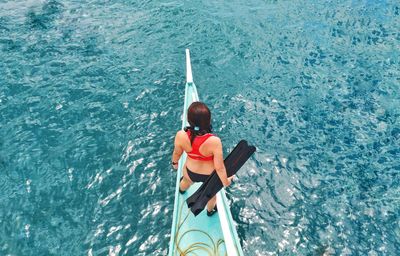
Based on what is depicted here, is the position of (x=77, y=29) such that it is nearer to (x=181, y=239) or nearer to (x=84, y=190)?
(x=84, y=190)

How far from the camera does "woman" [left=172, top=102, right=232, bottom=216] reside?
6180mm

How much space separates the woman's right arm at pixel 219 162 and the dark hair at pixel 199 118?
1.09 feet

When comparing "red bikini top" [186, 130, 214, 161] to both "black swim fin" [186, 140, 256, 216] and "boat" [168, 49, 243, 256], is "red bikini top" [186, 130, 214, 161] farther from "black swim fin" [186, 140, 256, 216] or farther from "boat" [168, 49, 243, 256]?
"boat" [168, 49, 243, 256]

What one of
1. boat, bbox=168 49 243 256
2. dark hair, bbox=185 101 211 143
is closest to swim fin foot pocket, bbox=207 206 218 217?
boat, bbox=168 49 243 256

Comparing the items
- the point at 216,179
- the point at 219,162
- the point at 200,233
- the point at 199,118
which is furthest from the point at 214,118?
the point at 199,118

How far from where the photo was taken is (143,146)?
11.2 m

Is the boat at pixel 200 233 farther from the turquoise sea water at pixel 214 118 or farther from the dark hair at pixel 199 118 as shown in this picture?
the dark hair at pixel 199 118

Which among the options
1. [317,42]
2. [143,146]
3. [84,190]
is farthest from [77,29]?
[317,42]

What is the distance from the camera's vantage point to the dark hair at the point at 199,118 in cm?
611

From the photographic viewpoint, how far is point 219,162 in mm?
6578

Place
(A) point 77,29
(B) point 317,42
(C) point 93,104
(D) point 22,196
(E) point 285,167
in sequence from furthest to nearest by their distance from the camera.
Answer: (A) point 77,29, (B) point 317,42, (C) point 93,104, (E) point 285,167, (D) point 22,196

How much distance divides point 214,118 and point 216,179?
5.53 metres

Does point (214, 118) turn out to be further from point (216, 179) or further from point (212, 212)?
point (216, 179)

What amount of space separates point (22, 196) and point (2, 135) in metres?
3.14
